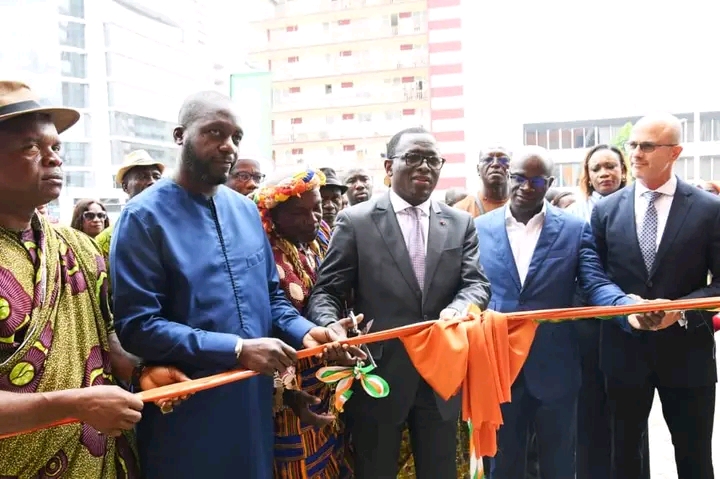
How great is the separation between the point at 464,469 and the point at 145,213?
7.16ft

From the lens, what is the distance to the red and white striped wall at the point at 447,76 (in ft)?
50.8

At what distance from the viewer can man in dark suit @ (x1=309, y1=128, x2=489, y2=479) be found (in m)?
2.72

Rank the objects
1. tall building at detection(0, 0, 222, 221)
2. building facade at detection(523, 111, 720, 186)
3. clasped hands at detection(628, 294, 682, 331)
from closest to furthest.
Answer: clasped hands at detection(628, 294, 682, 331) < tall building at detection(0, 0, 222, 221) < building facade at detection(523, 111, 720, 186)

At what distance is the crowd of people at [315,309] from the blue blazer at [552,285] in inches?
0.4

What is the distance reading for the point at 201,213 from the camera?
→ 226 centimetres

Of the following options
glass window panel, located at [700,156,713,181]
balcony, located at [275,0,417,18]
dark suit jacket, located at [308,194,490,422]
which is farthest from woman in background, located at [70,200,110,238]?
glass window panel, located at [700,156,713,181]

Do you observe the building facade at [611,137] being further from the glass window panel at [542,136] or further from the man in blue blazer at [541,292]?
the man in blue blazer at [541,292]

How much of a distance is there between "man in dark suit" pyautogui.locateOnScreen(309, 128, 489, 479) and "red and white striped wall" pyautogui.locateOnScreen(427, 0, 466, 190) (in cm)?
1259

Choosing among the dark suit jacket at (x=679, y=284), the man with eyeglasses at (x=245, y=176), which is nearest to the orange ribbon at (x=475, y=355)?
the dark suit jacket at (x=679, y=284)

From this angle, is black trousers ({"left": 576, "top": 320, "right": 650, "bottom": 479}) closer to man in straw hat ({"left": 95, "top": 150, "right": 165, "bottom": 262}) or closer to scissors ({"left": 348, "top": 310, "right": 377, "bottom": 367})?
scissors ({"left": 348, "top": 310, "right": 377, "bottom": 367})

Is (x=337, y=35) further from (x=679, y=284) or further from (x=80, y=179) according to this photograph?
(x=679, y=284)

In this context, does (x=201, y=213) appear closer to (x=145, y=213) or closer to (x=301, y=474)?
(x=145, y=213)

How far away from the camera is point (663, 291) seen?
3.00 meters

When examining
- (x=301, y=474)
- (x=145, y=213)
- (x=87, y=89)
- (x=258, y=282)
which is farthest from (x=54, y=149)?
(x=87, y=89)
